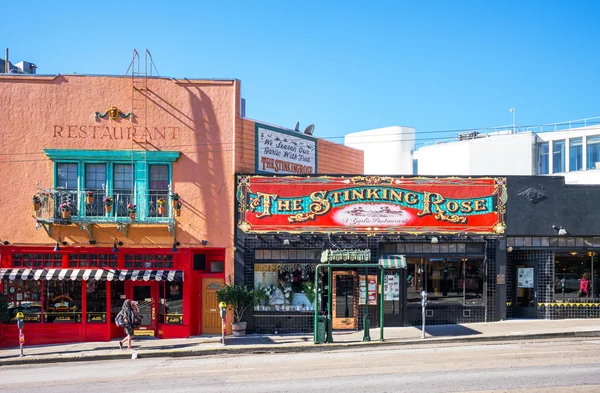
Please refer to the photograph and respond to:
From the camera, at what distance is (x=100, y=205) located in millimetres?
20266

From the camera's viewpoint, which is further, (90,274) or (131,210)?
(90,274)

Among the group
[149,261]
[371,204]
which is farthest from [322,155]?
[149,261]

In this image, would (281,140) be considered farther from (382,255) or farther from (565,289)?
(565,289)

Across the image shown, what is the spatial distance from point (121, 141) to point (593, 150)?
101 feet

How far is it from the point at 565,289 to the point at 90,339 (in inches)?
634

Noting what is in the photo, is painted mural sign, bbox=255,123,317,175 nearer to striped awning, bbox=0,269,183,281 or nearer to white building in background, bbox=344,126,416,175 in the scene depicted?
striped awning, bbox=0,269,183,281

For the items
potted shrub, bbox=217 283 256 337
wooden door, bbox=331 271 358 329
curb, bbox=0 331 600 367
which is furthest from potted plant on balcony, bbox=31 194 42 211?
wooden door, bbox=331 271 358 329

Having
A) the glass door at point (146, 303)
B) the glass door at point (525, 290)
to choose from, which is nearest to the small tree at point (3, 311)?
the glass door at point (146, 303)

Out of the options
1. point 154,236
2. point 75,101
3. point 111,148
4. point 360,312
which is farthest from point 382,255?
point 75,101

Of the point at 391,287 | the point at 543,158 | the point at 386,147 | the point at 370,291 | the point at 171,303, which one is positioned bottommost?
the point at 171,303

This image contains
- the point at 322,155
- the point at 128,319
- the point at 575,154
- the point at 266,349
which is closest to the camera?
the point at 266,349

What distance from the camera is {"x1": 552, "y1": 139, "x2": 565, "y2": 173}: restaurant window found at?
40.8 m

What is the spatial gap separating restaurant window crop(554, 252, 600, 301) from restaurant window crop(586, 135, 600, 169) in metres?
19.2

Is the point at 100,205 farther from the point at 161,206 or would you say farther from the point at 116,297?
the point at 116,297
